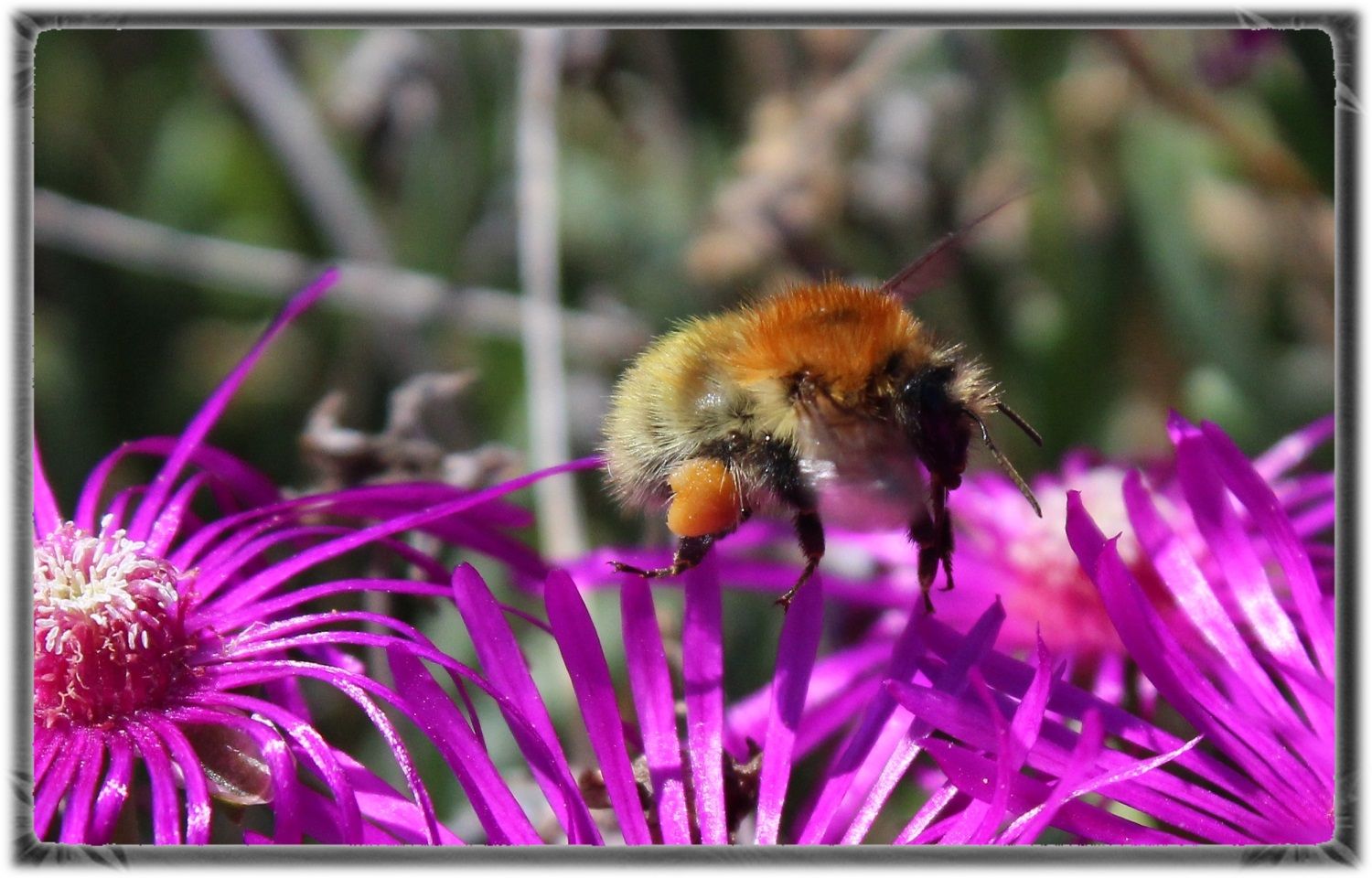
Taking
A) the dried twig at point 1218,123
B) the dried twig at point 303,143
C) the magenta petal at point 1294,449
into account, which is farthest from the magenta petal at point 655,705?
the dried twig at point 303,143

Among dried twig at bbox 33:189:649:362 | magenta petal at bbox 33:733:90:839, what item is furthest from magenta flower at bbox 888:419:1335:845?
dried twig at bbox 33:189:649:362

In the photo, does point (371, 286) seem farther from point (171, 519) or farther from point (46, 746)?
point (46, 746)

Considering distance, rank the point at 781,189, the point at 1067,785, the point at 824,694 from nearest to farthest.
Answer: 1. the point at 1067,785
2. the point at 824,694
3. the point at 781,189

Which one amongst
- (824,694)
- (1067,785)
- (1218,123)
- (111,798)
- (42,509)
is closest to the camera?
(1067,785)

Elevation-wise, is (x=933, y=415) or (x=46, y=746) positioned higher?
(x=933, y=415)

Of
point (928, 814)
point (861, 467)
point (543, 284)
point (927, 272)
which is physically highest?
point (543, 284)

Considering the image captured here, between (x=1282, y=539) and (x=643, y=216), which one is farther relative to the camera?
(x=643, y=216)

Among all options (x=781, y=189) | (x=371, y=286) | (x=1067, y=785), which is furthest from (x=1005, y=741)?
(x=371, y=286)
